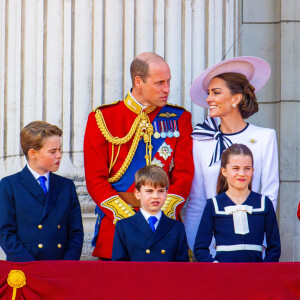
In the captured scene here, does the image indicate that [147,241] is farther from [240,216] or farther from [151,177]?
[240,216]

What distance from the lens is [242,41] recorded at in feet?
22.6

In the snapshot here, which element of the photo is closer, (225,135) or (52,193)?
(52,193)

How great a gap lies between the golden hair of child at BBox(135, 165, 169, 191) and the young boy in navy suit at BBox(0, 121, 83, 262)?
1.38 ft

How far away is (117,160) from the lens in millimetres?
5223

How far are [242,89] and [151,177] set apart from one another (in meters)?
1.01

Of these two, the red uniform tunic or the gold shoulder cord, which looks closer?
the red uniform tunic

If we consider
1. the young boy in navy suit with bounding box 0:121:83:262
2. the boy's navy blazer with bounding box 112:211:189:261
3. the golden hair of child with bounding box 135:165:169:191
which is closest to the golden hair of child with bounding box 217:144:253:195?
the golden hair of child with bounding box 135:165:169:191

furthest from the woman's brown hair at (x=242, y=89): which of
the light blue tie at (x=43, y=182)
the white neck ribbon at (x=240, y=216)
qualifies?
the light blue tie at (x=43, y=182)

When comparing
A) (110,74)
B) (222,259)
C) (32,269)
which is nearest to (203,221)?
(222,259)

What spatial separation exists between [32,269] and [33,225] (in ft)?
1.94

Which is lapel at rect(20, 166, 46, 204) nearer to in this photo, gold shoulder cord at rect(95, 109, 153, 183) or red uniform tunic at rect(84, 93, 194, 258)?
red uniform tunic at rect(84, 93, 194, 258)

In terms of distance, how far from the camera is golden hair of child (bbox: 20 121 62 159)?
4.85 metres

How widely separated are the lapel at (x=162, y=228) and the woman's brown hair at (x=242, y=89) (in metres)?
1.02

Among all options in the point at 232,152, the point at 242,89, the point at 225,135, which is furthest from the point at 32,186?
the point at 242,89
